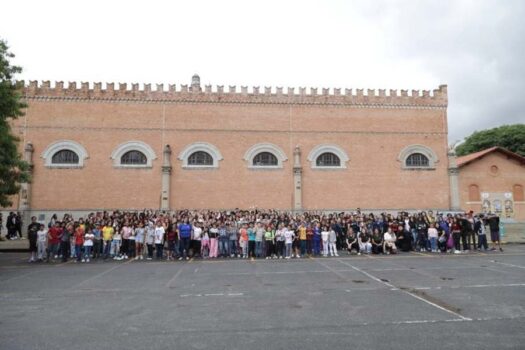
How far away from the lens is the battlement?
2631 cm

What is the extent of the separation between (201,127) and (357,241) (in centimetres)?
1406

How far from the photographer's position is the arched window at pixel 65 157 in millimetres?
25766

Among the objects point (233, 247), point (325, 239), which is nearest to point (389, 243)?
point (325, 239)

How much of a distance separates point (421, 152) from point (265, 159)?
1076 cm

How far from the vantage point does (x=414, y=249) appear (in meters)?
18.1

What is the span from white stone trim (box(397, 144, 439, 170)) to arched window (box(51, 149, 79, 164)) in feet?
69.2

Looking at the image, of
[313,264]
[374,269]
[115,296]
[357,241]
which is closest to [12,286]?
[115,296]

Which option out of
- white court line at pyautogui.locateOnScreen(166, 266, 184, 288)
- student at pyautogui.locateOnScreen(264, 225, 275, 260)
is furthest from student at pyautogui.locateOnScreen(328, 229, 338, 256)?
white court line at pyautogui.locateOnScreen(166, 266, 184, 288)

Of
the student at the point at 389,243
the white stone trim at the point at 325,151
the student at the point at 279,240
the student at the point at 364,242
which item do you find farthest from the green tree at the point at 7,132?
the white stone trim at the point at 325,151

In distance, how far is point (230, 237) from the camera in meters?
16.2

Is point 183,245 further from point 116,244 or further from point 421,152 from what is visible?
point 421,152

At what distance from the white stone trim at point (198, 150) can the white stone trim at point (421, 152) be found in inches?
482

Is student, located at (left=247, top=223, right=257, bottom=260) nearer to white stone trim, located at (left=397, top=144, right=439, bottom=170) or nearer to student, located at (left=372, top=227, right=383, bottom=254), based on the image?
student, located at (left=372, top=227, right=383, bottom=254)

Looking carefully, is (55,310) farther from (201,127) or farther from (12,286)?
(201,127)
